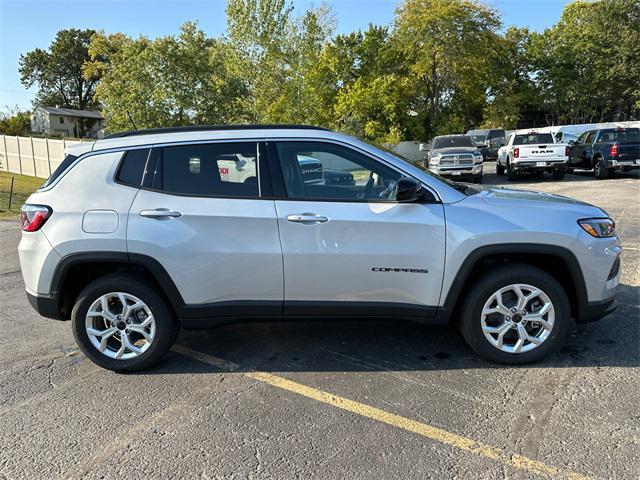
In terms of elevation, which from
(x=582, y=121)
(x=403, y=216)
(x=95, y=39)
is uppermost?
(x=95, y=39)

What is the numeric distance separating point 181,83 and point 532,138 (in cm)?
1957

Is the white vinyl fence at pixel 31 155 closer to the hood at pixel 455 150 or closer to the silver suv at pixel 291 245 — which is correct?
the hood at pixel 455 150

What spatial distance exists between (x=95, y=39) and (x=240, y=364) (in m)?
48.4

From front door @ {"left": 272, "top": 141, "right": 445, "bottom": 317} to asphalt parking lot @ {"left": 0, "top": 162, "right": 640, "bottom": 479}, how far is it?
53 centimetres

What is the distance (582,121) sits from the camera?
1789 inches

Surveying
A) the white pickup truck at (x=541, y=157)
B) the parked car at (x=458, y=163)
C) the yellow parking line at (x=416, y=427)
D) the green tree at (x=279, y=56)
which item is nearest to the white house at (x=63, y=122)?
the green tree at (x=279, y=56)

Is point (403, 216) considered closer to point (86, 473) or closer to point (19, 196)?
point (86, 473)

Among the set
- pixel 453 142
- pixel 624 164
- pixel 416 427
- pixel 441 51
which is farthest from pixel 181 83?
pixel 416 427

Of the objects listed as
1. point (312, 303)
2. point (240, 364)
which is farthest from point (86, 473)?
point (312, 303)

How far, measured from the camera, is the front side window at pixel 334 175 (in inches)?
142

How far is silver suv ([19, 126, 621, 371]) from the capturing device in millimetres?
3490

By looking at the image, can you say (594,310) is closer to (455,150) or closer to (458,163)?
(458,163)

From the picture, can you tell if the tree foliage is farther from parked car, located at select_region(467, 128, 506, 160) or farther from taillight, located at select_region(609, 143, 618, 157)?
taillight, located at select_region(609, 143, 618, 157)

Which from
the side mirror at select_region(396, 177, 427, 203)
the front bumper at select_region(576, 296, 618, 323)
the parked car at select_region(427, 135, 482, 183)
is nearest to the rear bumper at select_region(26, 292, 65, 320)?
the side mirror at select_region(396, 177, 427, 203)
